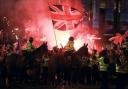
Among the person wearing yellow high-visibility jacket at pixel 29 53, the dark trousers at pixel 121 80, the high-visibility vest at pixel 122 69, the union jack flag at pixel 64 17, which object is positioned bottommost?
the dark trousers at pixel 121 80

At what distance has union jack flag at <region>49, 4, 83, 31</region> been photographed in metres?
26.7

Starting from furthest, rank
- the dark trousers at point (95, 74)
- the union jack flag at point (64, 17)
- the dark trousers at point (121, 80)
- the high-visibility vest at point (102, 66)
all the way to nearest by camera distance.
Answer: the union jack flag at point (64, 17), the dark trousers at point (95, 74), the high-visibility vest at point (102, 66), the dark trousers at point (121, 80)

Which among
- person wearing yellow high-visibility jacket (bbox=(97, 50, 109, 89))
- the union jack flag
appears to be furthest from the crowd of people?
the union jack flag

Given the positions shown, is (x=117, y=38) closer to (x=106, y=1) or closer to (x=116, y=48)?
(x=116, y=48)

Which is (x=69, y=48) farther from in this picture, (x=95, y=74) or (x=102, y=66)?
(x=95, y=74)

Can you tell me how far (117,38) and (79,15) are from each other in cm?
311

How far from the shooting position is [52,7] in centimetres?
2678

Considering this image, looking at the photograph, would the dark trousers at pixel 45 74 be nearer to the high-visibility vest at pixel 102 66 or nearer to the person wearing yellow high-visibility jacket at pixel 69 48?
the person wearing yellow high-visibility jacket at pixel 69 48

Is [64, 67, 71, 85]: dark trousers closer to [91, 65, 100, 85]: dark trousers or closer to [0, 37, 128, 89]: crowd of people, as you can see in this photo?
[0, 37, 128, 89]: crowd of people

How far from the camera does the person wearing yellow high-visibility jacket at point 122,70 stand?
22781mm

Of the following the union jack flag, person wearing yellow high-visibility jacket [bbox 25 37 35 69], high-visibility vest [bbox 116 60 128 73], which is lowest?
high-visibility vest [bbox 116 60 128 73]

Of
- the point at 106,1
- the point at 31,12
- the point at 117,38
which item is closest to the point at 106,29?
the point at 106,1

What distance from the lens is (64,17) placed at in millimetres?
26906

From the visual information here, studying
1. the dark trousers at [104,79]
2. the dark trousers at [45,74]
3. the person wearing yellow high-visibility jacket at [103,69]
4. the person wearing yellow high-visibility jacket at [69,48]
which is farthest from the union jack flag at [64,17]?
the dark trousers at [104,79]
